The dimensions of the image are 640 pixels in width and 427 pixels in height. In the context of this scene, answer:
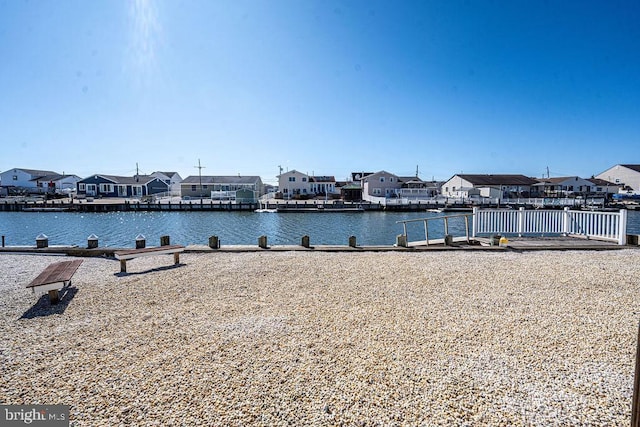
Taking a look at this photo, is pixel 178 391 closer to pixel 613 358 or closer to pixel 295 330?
pixel 295 330

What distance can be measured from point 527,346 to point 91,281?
8055 millimetres

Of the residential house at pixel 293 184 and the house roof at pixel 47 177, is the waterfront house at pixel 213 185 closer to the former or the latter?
the residential house at pixel 293 184

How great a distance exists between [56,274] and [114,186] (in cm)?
6561

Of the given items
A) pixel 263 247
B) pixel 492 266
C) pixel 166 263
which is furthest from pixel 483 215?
pixel 166 263

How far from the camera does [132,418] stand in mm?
2752

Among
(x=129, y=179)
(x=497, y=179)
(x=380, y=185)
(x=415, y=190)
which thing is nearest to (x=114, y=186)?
(x=129, y=179)

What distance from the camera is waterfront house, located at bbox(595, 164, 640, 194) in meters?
65.1

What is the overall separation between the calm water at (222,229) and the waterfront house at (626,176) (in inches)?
1616

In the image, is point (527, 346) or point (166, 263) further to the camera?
point (166, 263)

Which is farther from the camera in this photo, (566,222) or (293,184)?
(293,184)

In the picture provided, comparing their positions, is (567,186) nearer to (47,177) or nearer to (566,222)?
(566,222)

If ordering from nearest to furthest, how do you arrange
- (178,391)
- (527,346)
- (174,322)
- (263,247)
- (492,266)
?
(178,391)
(527,346)
(174,322)
(492,266)
(263,247)

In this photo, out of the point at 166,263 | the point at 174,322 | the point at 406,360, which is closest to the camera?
the point at 406,360

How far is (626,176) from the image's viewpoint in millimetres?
67250
